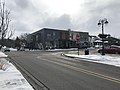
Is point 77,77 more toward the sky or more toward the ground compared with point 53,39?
more toward the ground

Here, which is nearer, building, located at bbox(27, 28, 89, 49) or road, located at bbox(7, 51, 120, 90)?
road, located at bbox(7, 51, 120, 90)

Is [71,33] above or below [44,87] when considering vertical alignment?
above

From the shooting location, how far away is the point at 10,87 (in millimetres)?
8297

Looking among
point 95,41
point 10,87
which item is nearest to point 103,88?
point 10,87

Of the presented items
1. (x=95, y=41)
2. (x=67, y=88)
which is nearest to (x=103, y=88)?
(x=67, y=88)

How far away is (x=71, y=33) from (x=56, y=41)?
9408 mm

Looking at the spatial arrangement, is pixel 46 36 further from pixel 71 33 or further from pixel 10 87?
pixel 10 87

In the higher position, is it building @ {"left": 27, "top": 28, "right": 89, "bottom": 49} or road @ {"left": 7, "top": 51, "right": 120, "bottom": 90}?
Answer: building @ {"left": 27, "top": 28, "right": 89, "bottom": 49}

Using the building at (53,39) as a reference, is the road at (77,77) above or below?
below

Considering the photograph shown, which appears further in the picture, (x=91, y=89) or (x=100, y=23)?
(x=100, y=23)

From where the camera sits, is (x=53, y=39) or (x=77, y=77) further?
(x=53, y=39)

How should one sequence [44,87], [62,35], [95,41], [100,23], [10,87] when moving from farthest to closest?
[95,41] < [62,35] < [100,23] < [44,87] < [10,87]

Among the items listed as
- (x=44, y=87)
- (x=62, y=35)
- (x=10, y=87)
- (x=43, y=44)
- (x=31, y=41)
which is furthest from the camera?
(x=31, y=41)

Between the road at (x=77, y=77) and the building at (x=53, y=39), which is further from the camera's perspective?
the building at (x=53, y=39)
